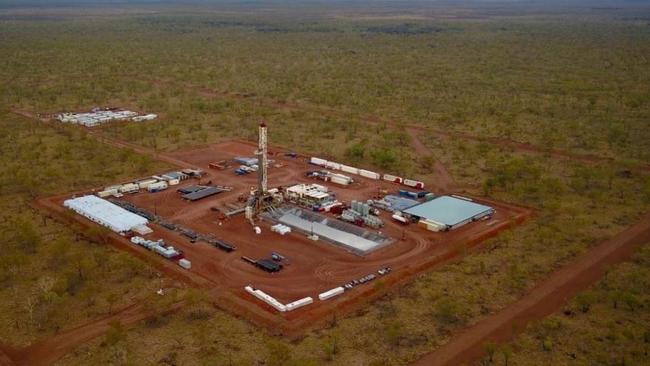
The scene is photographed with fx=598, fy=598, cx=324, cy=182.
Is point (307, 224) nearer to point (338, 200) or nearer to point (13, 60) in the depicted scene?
point (338, 200)

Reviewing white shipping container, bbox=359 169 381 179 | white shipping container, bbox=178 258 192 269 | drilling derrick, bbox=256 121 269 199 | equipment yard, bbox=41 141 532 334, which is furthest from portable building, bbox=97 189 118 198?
white shipping container, bbox=359 169 381 179

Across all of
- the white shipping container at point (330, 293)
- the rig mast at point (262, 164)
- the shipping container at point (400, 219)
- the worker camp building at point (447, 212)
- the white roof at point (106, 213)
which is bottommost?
the white roof at point (106, 213)

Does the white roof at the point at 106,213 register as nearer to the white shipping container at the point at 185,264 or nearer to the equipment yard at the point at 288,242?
the equipment yard at the point at 288,242

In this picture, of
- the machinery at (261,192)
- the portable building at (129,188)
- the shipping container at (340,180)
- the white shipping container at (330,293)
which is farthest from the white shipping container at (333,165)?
the white shipping container at (330,293)

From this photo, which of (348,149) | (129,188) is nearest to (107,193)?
(129,188)

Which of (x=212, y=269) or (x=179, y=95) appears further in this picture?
(x=179, y=95)

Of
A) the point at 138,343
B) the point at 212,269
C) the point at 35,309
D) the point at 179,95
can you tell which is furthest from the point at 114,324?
the point at 179,95
